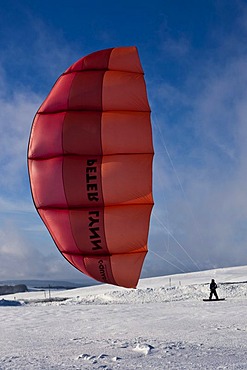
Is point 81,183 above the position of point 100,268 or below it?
above

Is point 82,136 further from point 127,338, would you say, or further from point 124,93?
point 127,338

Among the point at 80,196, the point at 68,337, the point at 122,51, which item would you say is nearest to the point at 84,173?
the point at 80,196

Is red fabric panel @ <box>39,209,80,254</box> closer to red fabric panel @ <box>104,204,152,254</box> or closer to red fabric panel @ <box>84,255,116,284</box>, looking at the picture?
red fabric panel @ <box>84,255,116,284</box>

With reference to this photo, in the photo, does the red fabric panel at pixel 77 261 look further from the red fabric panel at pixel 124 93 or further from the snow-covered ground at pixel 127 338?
the red fabric panel at pixel 124 93

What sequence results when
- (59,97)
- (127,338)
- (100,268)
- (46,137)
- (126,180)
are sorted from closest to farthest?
(100,268), (126,180), (46,137), (59,97), (127,338)

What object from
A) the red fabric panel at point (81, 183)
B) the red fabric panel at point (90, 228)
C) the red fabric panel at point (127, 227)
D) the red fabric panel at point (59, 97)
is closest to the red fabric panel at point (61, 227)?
the red fabric panel at point (90, 228)

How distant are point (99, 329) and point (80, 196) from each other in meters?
8.18

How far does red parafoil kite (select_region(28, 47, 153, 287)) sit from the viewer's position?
10.5 metres

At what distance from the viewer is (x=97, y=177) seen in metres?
10.6

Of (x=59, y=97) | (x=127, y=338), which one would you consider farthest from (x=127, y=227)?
(x=127, y=338)

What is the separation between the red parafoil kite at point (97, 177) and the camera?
412 inches

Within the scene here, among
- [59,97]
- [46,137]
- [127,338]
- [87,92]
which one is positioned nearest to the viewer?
[46,137]

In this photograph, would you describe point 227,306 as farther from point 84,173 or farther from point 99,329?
point 84,173

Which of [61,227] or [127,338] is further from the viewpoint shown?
[127,338]
